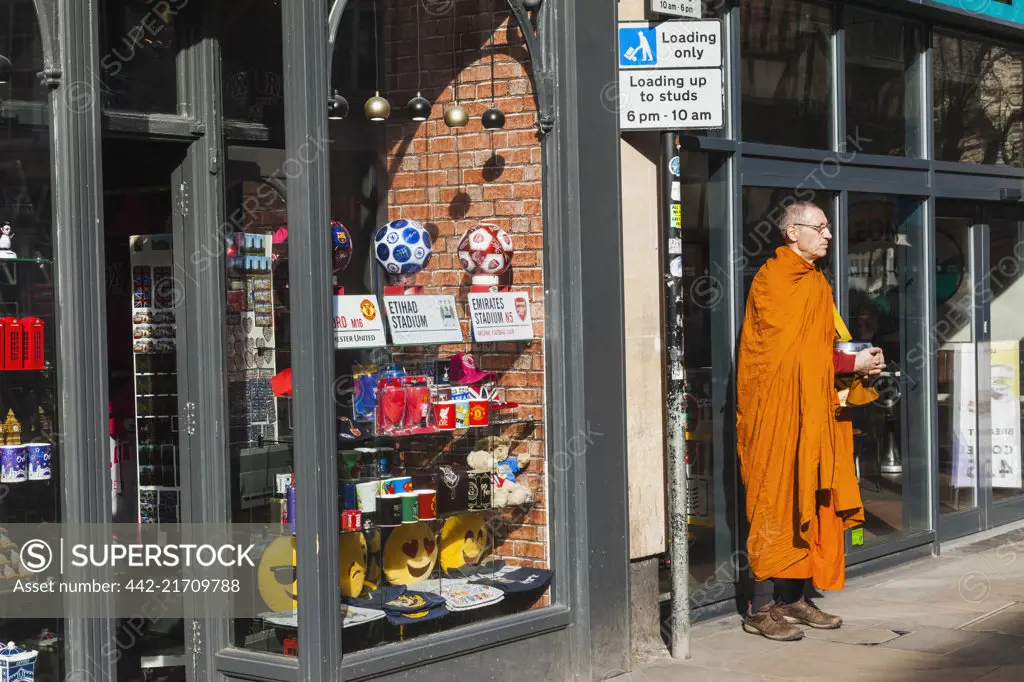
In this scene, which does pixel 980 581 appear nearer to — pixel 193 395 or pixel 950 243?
pixel 950 243

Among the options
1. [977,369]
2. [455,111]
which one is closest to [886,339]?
[977,369]

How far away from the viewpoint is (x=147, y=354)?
6.27 m

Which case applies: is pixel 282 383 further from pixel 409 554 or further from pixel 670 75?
pixel 670 75

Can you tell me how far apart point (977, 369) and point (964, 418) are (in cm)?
46

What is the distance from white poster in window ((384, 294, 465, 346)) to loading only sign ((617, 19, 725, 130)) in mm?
1374

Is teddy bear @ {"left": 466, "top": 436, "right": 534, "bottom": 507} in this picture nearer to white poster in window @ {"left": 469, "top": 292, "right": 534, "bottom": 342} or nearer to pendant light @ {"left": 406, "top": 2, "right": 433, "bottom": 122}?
white poster in window @ {"left": 469, "top": 292, "right": 534, "bottom": 342}

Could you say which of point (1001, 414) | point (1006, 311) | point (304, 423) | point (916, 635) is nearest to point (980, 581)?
point (916, 635)

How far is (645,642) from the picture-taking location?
7.03 m

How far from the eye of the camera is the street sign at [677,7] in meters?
6.79

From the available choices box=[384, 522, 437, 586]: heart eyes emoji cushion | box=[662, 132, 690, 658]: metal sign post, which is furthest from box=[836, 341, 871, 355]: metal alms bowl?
box=[384, 522, 437, 586]: heart eyes emoji cushion

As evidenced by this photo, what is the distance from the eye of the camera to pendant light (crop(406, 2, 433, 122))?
246 inches

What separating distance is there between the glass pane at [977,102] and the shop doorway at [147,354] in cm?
618

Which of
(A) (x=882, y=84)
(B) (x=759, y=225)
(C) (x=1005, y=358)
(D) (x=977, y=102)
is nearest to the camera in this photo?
(B) (x=759, y=225)

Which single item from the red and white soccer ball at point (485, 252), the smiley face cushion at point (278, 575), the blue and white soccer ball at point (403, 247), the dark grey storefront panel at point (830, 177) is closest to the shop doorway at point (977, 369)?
the dark grey storefront panel at point (830, 177)
